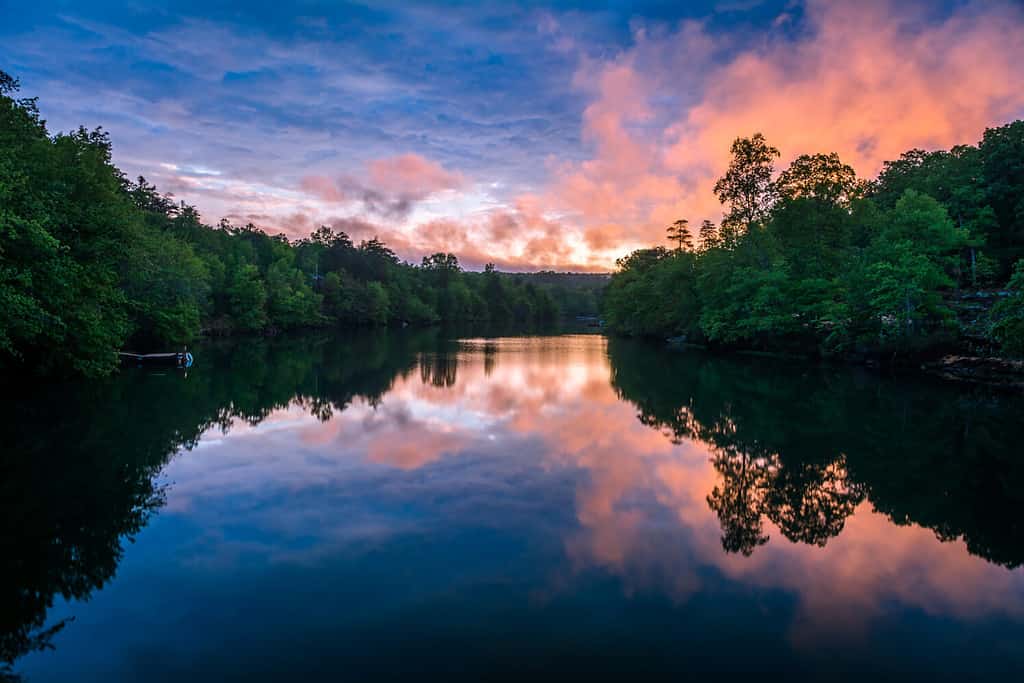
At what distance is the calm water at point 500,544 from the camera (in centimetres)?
547

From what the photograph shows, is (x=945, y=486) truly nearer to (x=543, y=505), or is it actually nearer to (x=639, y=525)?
(x=639, y=525)

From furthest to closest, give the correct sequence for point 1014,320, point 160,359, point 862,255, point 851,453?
point 862,255 → point 160,359 → point 1014,320 → point 851,453

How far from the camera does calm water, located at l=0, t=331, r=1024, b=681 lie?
547cm

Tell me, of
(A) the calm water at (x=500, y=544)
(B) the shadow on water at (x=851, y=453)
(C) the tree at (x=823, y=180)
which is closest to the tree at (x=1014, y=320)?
(B) the shadow on water at (x=851, y=453)

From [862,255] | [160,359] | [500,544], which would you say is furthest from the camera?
[862,255]

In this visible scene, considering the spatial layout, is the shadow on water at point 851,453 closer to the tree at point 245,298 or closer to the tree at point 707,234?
the tree at point 707,234

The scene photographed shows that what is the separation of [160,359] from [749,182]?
1628 inches

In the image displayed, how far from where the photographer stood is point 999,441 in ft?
46.0

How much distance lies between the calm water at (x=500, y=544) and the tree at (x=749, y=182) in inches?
1204

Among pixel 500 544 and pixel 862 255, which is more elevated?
pixel 862 255

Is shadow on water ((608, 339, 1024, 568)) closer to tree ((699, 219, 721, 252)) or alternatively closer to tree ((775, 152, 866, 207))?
tree ((775, 152, 866, 207))

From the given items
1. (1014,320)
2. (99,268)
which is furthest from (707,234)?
(99,268)

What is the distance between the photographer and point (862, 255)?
1325 inches

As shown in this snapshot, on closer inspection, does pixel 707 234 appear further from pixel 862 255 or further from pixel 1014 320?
pixel 1014 320
